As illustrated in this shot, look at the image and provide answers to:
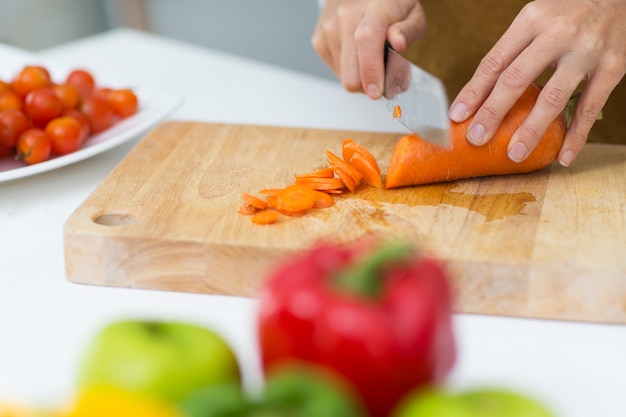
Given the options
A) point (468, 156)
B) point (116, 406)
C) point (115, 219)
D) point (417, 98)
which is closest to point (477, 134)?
point (468, 156)

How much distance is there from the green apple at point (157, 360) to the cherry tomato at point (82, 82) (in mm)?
1238

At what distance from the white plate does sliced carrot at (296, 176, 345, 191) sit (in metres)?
0.46

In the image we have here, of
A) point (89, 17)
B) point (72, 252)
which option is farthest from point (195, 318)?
point (89, 17)

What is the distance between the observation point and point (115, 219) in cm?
142

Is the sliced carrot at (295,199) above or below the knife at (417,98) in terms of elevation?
below

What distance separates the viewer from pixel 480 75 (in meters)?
1.52

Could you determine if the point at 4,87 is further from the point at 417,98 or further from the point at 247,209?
the point at 417,98

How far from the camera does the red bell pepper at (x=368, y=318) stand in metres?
0.63

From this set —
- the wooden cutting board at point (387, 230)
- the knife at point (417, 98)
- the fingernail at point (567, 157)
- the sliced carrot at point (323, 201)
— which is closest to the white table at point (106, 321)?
the wooden cutting board at point (387, 230)

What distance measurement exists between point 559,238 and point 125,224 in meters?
0.69

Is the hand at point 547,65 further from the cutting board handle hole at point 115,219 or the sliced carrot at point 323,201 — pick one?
the cutting board handle hole at point 115,219

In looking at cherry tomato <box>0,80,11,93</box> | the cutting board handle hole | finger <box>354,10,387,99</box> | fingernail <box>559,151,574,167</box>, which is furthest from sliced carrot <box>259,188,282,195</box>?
cherry tomato <box>0,80,11,93</box>

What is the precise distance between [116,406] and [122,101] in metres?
1.35

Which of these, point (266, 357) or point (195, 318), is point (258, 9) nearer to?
point (195, 318)
